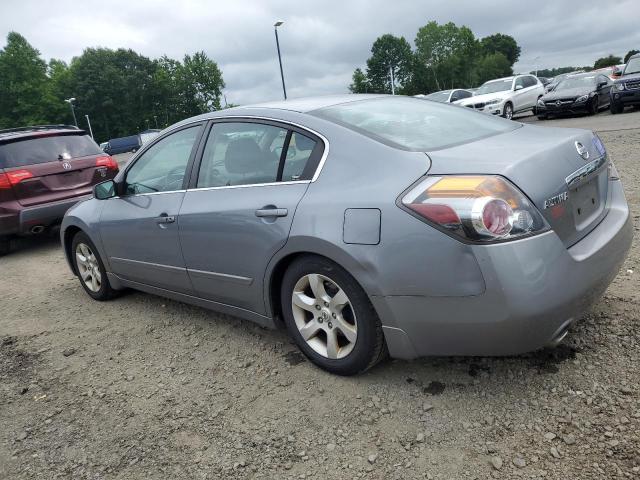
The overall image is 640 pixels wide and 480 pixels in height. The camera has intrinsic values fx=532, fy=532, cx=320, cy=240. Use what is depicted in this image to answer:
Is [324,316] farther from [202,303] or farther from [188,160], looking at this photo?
[188,160]

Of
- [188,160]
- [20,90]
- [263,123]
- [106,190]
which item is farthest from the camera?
[20,90]

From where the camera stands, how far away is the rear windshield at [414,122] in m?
2.77

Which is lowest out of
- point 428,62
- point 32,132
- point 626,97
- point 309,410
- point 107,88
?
point 309,410

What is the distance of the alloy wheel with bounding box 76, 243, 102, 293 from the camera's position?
4668 millimetres

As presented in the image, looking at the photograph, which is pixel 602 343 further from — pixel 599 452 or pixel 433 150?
pixel 433 150

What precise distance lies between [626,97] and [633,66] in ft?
4.99

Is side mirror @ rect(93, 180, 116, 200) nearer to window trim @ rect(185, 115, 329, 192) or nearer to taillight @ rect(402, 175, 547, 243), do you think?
window trim @ rect(185, 115, 329, 192)

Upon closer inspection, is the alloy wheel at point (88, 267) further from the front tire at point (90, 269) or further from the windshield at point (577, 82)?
the windshield at point (577, 82)

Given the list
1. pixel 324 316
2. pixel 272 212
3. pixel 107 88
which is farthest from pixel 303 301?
pixel 107 88

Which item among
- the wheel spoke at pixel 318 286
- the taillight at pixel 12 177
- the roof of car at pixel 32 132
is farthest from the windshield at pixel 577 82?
the wheel spoke at pixel 318 286

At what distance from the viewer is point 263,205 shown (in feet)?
9.65

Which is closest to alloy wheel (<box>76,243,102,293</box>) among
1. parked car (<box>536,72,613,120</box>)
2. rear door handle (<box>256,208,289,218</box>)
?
rear door handle (<box>256,208,289,218</box>)

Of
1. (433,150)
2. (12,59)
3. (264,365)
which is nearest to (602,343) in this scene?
(433,150)

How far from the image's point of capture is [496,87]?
62.7 feet
